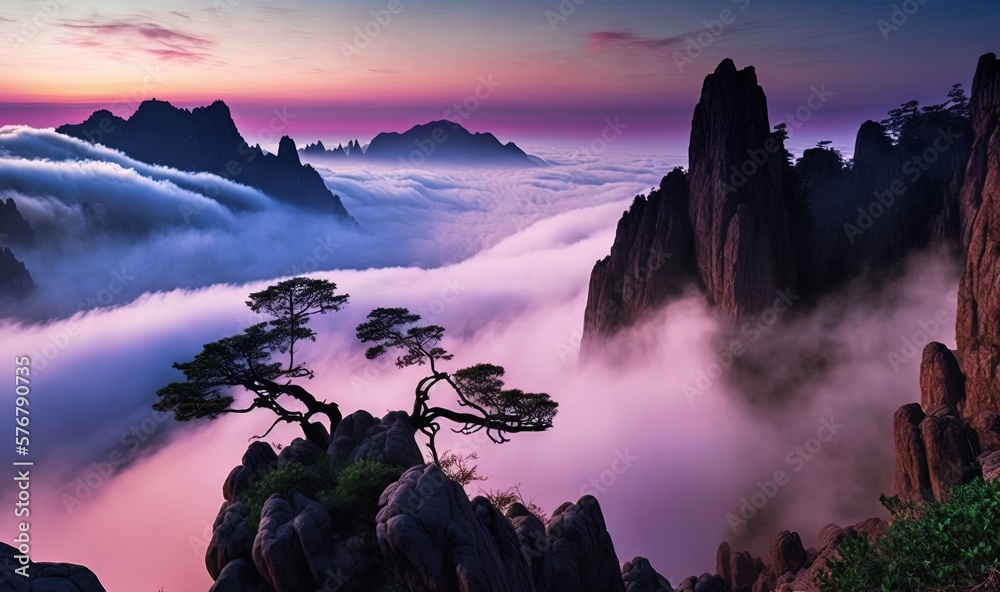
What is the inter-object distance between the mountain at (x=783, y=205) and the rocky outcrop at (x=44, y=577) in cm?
6927

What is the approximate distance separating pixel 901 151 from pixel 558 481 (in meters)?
61.9

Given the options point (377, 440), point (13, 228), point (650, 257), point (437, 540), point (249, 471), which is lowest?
point (13, 228)

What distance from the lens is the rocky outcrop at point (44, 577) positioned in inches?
448

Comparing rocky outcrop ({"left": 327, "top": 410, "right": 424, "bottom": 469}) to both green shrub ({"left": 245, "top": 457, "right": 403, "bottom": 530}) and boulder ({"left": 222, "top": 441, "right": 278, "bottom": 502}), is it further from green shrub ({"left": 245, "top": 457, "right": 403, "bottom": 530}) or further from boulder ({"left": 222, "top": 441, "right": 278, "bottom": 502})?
boulder ({"left": 222, "top": 441, "right": 278, "bottom": 502})

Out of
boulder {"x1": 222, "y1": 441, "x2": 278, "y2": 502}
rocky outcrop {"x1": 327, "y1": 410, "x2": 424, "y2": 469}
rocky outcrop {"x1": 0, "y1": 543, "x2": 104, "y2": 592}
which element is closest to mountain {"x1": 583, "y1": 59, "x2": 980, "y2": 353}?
rocky outcrop {"x1": 327, "y1": 410, "x2": 424, "y2": 469}

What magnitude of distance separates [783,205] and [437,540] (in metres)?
70.5

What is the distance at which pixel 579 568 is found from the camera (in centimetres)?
2152

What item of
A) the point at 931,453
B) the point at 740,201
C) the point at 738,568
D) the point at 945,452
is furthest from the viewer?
the point at 740,201

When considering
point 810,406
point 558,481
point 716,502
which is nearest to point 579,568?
point 716,502

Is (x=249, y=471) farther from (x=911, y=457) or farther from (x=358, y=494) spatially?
(x=911, y=457)

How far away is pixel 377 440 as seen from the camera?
22.7 meters

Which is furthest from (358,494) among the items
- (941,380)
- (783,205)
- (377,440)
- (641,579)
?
(783,205)

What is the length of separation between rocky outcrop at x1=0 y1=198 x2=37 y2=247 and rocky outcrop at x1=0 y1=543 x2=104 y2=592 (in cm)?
19631

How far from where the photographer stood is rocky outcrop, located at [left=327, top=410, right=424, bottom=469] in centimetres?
2194
